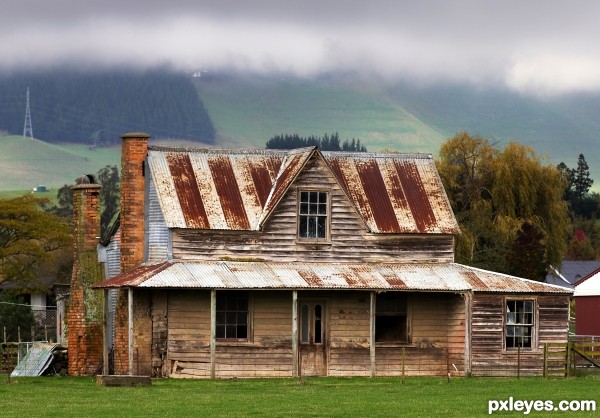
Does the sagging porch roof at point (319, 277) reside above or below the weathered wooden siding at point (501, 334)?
above

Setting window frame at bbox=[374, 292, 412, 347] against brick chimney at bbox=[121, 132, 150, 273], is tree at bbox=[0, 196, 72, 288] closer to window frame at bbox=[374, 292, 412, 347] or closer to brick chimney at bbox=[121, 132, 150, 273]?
brick chimney at bbox=[121, 132, 150, 273]

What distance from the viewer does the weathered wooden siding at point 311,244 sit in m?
44.2

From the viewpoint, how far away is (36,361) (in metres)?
46.2

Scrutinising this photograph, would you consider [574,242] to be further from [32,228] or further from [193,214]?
[193,214]

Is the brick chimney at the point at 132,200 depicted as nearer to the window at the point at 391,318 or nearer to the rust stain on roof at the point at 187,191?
the rust stain on roof at the point at 187,191

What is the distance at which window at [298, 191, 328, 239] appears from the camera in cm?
4531

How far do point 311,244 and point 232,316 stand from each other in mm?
3483

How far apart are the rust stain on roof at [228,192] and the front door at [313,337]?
120 inches

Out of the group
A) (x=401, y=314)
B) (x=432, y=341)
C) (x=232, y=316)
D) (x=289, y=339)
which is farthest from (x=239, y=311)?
(x=432, y=341)

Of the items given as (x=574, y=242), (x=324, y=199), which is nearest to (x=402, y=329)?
(x=324, y=199)

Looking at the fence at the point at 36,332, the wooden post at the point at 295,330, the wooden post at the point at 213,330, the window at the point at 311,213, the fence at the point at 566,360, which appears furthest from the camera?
the fence at the point at 36,332

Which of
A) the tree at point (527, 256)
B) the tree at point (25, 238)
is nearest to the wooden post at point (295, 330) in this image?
the tree at point (527, 256)

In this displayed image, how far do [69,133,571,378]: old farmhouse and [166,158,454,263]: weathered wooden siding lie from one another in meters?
0.04

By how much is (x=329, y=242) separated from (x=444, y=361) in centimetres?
497
